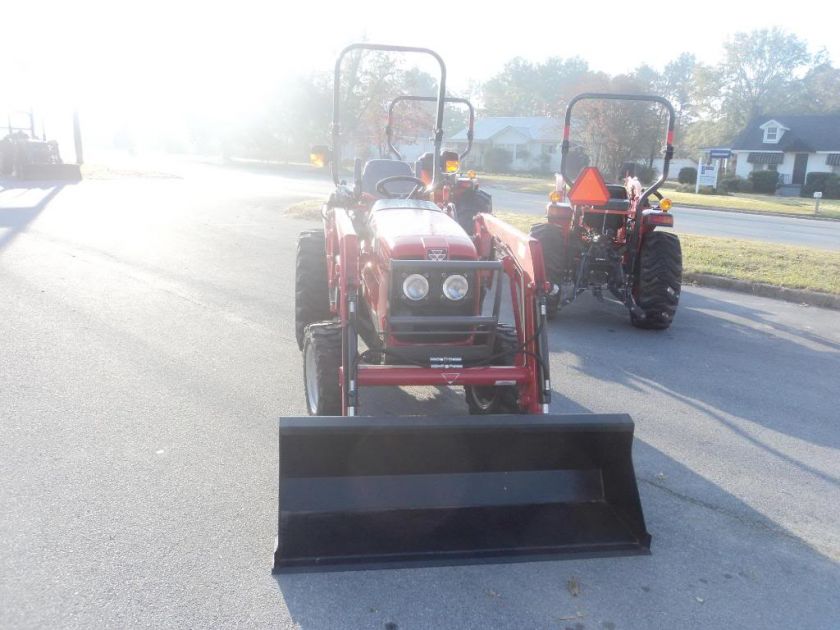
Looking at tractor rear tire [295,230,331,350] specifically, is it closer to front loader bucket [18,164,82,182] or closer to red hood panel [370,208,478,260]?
red hood panel [370,208,478,260]

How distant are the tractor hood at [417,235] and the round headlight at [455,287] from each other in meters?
0.14

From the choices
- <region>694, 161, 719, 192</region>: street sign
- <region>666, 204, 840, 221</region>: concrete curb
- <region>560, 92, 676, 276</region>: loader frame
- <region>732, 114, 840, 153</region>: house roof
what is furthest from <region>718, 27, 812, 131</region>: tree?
<region>560, 92, 676, 276</region>: loader frame

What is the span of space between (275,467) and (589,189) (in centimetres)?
525

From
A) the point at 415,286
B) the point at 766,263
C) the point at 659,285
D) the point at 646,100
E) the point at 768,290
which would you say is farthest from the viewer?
the point at 766,263

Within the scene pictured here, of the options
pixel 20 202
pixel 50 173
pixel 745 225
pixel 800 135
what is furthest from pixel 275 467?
pixel 800 135

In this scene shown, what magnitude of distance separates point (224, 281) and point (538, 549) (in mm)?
7102

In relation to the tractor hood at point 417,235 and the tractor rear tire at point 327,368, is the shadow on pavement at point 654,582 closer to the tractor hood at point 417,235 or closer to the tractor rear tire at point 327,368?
the tractor rear tire at point 327,368

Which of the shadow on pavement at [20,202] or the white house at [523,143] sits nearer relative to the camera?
the shadow on pavement at [20,202]

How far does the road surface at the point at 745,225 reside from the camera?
1706 cm

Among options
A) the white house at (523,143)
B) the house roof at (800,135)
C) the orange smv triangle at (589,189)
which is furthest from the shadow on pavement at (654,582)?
the white house at (523,143)

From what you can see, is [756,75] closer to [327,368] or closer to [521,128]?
[521,128]

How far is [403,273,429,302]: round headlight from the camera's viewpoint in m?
4.56

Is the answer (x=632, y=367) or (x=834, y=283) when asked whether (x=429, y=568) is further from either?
(x=834, y=283)

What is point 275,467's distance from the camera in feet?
15.1
